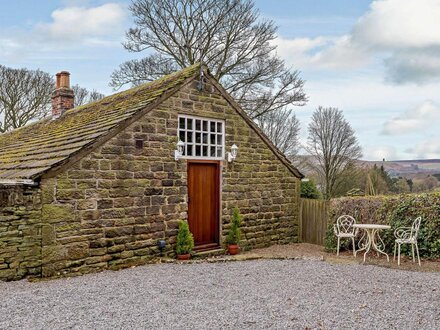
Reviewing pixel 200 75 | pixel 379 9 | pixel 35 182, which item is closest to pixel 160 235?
pixel 35 182

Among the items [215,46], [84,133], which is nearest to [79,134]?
[84,133]

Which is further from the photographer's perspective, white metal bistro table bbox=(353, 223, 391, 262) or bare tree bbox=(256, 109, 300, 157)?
bare tree bbox=(256, 109, 300, 157)

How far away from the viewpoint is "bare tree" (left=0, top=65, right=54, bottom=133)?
21.7 metres

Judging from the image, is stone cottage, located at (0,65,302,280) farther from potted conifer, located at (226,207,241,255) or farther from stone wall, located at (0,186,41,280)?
potted conifer, located at (226,207,241,255)

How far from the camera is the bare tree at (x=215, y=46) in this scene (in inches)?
681

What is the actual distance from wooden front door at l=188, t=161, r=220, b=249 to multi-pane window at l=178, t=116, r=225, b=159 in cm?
27

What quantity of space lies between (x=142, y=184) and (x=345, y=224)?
5.85 metres

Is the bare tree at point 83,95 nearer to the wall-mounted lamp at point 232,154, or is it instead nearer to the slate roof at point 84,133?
the slate roof at point 84,133

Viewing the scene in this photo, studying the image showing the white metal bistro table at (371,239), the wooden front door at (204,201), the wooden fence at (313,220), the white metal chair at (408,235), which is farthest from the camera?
the wooden fence at (313,220)

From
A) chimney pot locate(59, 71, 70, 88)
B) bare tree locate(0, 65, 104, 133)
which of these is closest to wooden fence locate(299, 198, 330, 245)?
chimney pot locate(59, 71, 70, 88)

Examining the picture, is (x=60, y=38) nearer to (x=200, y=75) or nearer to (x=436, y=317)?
(x=200, y=75)

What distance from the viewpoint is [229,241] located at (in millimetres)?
10688

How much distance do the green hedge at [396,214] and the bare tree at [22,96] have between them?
18.6 metres

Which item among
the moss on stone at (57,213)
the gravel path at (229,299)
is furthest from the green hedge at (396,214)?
the moss on stone at (57,213)
